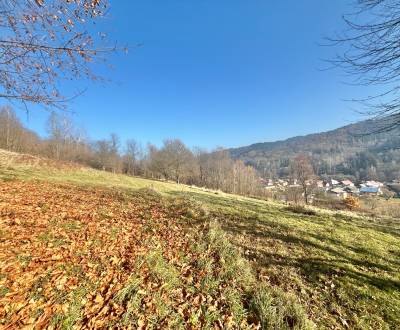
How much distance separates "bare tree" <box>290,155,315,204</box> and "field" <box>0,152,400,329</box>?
30832mm

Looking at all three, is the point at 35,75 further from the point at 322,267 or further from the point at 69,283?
the point at 322,267

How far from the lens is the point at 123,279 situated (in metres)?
3.74

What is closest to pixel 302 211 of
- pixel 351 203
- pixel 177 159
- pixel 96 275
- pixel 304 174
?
pixel 96 275

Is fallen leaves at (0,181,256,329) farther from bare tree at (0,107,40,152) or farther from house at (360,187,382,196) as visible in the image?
house at (360,187,382,196)

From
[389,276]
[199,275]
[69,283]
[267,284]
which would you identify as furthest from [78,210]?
[389,276]

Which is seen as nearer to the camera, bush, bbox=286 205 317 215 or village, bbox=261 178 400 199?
bush, bbox=286 205 317 215

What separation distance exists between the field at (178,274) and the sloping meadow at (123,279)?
0.02 meters

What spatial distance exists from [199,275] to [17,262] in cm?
315

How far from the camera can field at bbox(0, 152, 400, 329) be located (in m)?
3.15

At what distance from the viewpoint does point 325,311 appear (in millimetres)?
3795

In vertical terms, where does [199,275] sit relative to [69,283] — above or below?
below

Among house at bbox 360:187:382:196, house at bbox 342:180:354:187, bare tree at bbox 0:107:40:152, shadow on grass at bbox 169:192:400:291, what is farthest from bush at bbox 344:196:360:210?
bare tree at bbox 0:107:40:152

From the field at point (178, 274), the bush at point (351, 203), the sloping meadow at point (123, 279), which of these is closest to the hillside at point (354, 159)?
the field at point (178, 274)

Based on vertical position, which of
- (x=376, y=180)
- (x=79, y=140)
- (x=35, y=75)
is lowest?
(x=376, y=180)
